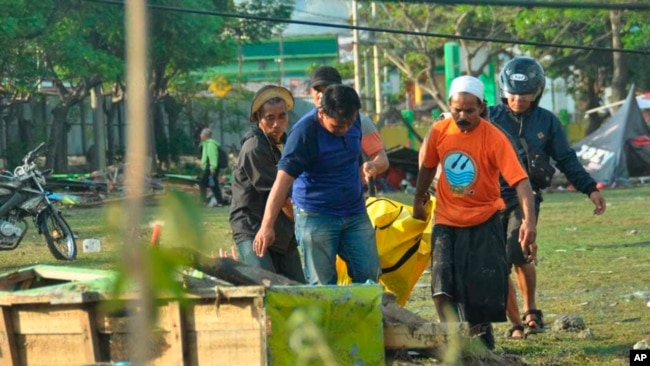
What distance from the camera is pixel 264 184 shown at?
23.5 ft

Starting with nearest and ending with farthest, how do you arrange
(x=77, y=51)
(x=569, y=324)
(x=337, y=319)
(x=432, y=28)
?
1. (x=337, y=319)
2. (x=569, y=324)
3. (x=77, y=51)
4. (x=432, y=28)

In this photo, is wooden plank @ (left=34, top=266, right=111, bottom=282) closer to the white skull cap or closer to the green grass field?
the green grass field

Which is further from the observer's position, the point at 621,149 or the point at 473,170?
the point at 621,149

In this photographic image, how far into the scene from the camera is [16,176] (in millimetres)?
15312

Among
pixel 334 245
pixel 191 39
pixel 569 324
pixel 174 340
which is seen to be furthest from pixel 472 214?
pixel 191 39

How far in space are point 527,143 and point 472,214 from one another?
3.74 feet

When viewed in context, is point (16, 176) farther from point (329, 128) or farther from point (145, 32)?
point (145, 32)

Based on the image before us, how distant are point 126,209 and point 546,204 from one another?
22.1 meters

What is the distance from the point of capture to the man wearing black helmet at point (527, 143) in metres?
8.10

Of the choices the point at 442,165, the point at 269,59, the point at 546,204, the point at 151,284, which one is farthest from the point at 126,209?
the point at 269,59

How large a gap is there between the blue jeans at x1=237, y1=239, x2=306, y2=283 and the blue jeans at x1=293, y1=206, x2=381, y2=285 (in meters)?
0.23

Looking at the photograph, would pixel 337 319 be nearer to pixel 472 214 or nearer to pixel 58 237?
pixel 472 214

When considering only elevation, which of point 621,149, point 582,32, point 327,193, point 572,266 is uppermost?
point 582,32

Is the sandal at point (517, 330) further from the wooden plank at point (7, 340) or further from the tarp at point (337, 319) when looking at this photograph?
the wooden plank at point (7, 340)
